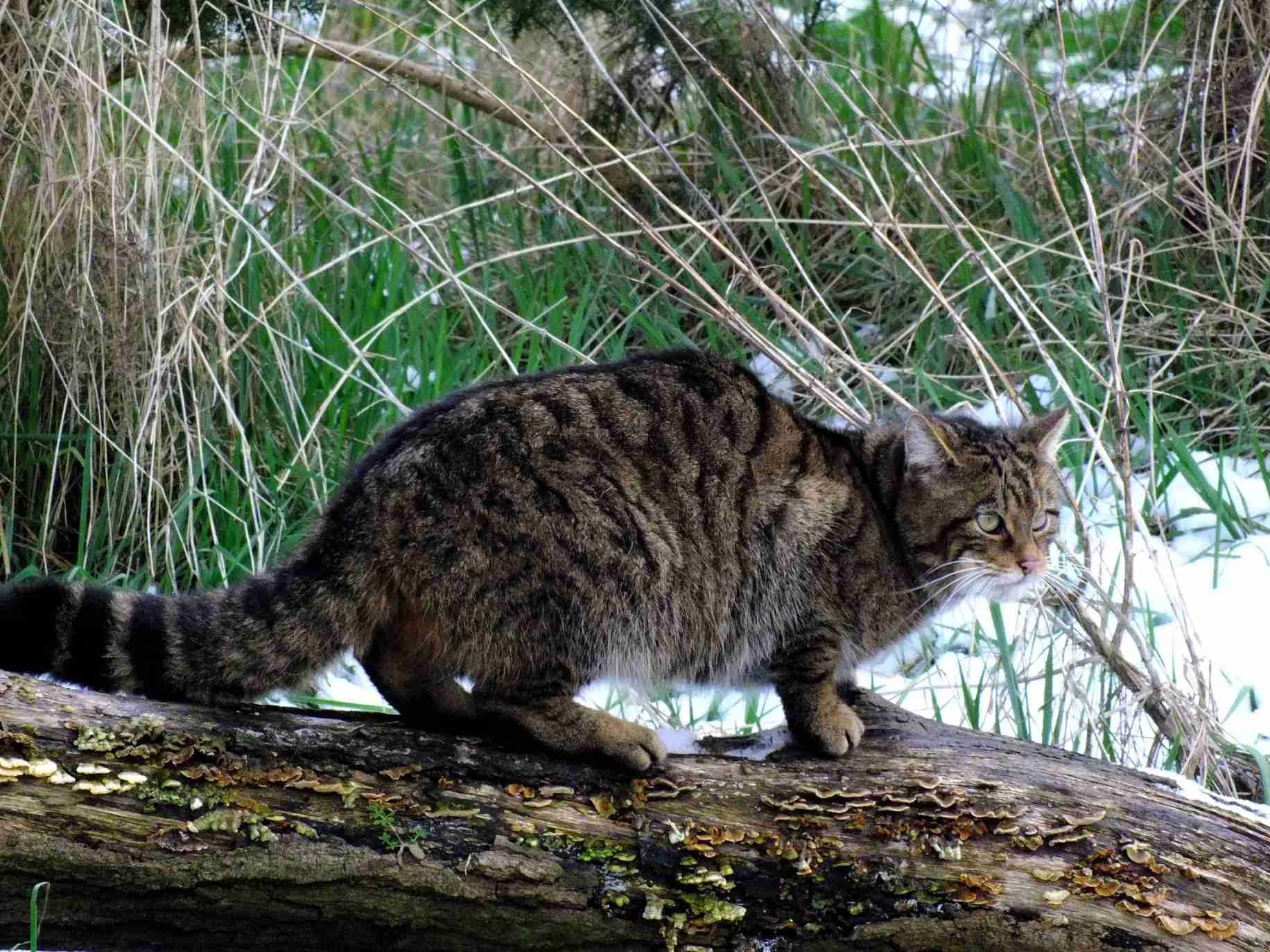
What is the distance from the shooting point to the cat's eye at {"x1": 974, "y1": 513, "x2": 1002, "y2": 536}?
2.93 m

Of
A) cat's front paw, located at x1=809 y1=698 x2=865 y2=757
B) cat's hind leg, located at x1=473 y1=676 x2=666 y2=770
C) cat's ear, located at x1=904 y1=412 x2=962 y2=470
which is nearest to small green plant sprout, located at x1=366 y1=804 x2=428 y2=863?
cat's hind leg, located at x1=473 y1=676 x2=666 y2=770

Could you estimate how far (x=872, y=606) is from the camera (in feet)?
9.33

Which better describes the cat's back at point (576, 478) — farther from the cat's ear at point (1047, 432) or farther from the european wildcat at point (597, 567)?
the cat's ear at point (1047, 432)

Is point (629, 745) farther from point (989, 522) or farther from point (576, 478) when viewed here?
point (989, 522)

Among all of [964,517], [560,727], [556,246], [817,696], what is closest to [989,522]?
[964,517]

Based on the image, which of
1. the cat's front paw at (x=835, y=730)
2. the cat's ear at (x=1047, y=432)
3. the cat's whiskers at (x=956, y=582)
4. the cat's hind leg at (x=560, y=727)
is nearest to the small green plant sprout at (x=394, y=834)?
the cat's hind leg at (x=560, y=727)

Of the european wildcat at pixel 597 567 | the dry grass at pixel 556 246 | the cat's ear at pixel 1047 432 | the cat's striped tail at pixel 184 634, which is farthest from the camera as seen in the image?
the dry grass at pixel 556 246

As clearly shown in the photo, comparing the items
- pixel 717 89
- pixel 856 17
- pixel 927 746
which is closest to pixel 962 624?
pixel 927 746

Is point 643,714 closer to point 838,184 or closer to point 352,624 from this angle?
point 352,624

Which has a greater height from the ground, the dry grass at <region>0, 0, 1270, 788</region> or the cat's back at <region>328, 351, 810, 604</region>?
the dry grass at <region>0, 0, 1270, 788</region>

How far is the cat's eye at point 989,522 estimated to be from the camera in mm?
2926

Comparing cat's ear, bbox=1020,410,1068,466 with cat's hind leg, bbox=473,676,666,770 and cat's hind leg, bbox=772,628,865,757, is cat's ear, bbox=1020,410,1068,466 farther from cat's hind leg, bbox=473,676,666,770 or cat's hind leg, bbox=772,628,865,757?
cat's hind leg, bbox=473,676,666,770

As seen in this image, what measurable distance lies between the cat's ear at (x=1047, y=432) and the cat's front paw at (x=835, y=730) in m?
0.80

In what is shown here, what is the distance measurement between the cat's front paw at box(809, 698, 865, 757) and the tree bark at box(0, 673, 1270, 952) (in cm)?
8
